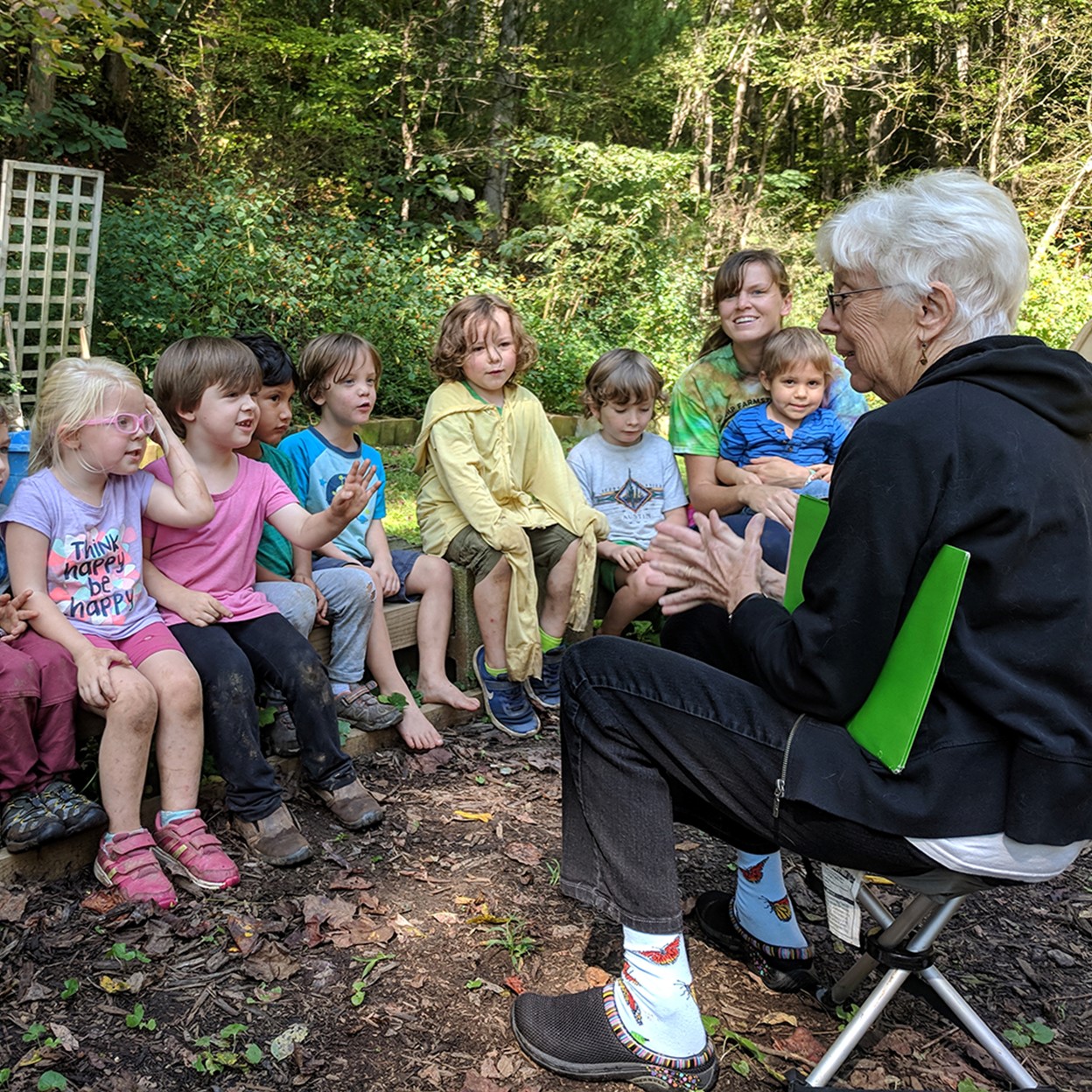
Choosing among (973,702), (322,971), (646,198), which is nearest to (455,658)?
(322,971)

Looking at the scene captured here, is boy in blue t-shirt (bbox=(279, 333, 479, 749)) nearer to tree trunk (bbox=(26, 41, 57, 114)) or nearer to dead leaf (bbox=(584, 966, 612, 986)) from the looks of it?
dead leaf (bbox=(584, 966, 612, 986))

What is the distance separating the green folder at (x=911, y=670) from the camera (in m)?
1.59

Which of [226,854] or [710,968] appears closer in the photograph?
[710,968]

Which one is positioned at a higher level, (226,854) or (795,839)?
(795,839)

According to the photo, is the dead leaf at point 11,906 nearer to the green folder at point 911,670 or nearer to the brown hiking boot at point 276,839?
the brown hiking boot at point 276,839

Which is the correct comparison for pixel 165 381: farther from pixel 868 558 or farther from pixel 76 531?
pixel 868 558

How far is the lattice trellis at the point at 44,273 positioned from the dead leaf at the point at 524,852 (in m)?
5.45

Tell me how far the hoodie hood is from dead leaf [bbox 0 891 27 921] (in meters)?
2.24

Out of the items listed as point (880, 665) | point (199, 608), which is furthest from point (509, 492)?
point (880, 665)

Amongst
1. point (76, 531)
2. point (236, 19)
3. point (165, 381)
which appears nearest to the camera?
point (76, 531)

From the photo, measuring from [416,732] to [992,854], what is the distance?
2.09m

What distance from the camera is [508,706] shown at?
370cm

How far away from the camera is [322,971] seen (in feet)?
7.56

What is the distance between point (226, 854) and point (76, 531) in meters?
0.92
